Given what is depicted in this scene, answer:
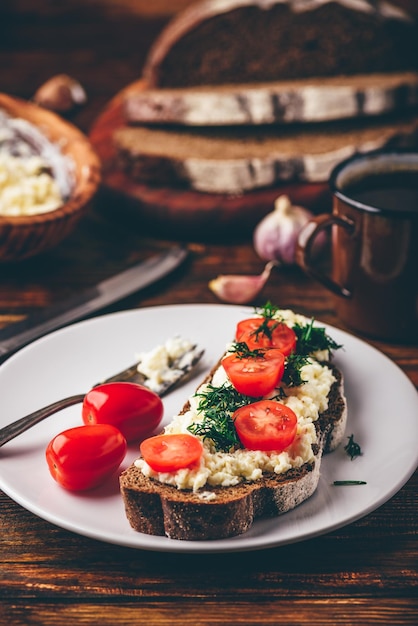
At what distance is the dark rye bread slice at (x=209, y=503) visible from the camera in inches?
73.0

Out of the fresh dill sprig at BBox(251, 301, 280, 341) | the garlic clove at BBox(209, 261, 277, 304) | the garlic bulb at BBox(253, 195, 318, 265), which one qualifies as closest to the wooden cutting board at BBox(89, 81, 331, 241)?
the garlic bulb at BBox(253, 195, 318, 265)

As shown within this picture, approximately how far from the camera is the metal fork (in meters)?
2.29

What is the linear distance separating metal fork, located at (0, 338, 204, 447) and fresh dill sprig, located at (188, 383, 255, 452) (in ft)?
1.01

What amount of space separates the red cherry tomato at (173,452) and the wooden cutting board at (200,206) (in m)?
1.90

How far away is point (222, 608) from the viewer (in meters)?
1.83

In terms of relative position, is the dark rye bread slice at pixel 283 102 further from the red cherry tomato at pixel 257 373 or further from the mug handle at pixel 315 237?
the red cherry tomato at pixel 257 373

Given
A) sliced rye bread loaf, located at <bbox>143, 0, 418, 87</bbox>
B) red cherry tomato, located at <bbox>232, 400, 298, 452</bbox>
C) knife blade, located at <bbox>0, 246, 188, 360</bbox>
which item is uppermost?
sliced rye bread loaf, located at <bbox>143, 0, 418, 87</bbox>

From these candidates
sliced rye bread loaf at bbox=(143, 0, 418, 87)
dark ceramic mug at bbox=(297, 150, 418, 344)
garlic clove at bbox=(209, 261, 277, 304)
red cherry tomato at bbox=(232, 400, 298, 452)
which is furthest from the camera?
sliced rye bread loaf at bbox=(143, 0, 418, 87)

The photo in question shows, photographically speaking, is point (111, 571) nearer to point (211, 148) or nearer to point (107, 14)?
point (211, 148)

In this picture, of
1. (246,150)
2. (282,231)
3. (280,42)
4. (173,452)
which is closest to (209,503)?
(173,452)

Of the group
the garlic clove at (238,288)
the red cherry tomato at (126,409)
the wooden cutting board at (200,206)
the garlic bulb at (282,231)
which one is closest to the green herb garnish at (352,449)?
the red cherry tomato at (126,409)

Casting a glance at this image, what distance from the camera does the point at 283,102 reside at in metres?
3.85

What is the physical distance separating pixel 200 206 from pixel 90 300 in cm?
80

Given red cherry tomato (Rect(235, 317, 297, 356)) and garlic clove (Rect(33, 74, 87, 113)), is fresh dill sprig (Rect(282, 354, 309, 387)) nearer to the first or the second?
red cherry tomato (Rect(235, 317, 297, 356))
